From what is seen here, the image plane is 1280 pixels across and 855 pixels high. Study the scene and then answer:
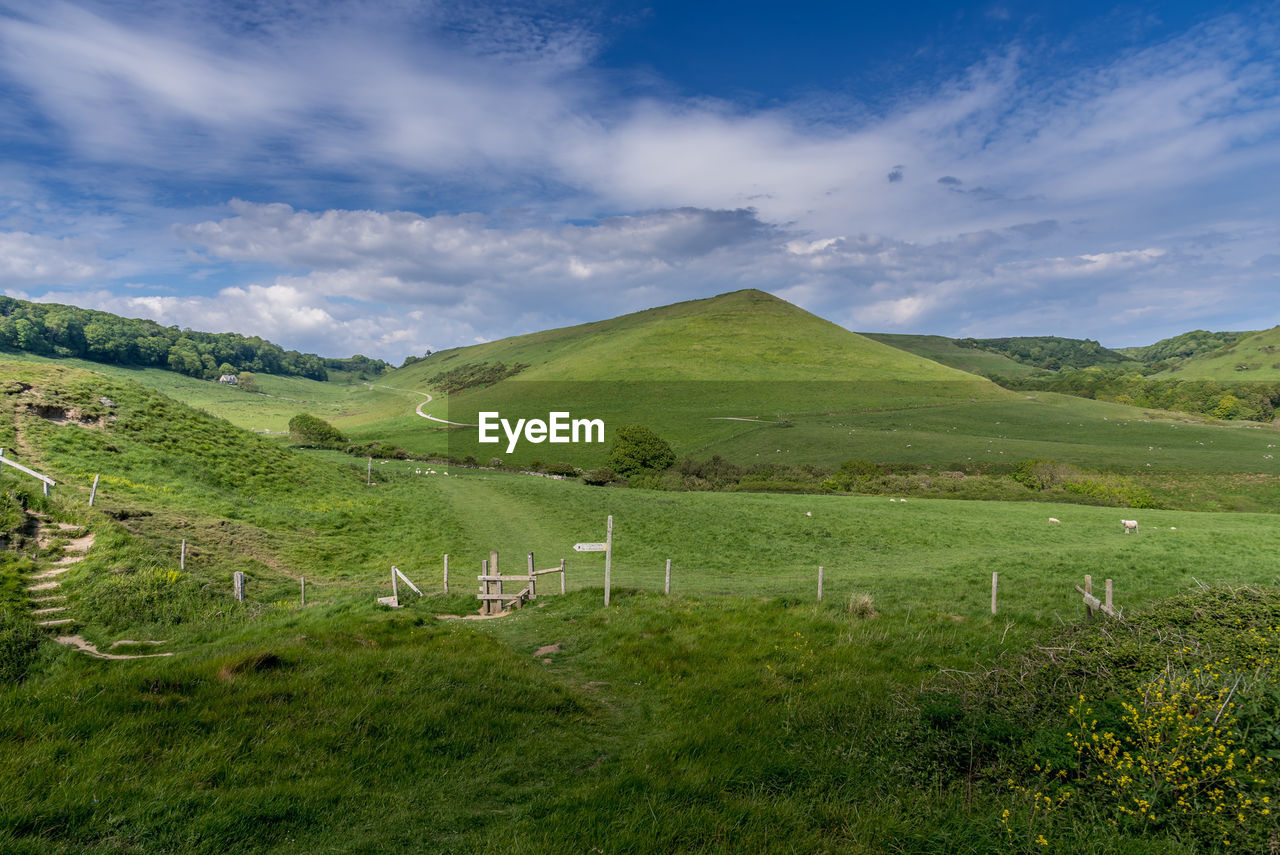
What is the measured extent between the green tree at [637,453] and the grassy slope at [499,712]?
171 feet

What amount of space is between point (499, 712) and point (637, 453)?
2777 inches

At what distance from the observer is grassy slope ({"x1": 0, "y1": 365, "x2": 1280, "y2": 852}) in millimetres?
6238

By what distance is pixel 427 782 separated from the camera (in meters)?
7.40

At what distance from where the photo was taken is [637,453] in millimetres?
79938

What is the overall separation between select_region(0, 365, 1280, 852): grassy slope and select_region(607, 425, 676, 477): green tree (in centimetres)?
5227

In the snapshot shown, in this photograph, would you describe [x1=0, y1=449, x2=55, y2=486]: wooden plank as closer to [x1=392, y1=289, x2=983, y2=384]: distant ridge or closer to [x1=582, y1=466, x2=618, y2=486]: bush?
[x1=582, y1=466, x2=618, y2=486]: bush

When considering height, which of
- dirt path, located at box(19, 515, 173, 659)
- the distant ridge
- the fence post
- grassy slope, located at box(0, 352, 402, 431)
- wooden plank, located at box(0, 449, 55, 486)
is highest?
the distant ridge

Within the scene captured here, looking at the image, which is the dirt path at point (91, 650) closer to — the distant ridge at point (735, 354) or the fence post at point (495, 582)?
the fence post at point (495, 582)

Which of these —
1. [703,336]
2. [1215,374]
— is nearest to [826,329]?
[703,336]

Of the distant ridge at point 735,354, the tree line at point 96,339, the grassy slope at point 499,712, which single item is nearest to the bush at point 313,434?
the grassy slope at point 499,712

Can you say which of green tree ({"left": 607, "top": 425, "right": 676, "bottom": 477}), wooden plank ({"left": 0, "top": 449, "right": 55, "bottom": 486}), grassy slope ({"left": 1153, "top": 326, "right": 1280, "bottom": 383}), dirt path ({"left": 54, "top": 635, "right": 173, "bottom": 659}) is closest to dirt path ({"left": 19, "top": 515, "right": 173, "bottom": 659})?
dirt path ({"left": 54, "top": 635, "right": 173, "bottom": 659})

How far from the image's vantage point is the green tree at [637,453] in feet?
259

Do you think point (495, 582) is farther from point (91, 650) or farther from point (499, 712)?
point (499, 712)

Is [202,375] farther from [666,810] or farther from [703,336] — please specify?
[666,810]
